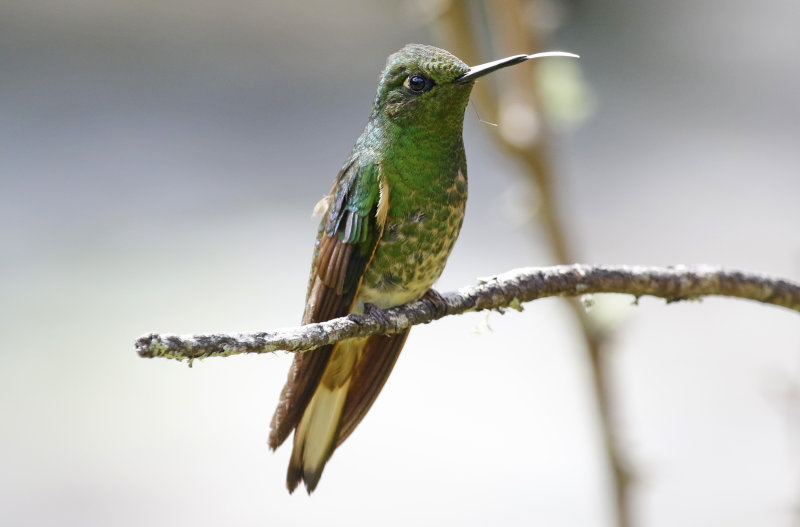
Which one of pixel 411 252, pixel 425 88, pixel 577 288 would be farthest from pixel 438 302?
pixel 425 88

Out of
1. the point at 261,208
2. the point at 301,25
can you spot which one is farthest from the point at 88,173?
the point at 301,25

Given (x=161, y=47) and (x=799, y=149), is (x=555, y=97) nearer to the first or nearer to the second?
(x=799, y=149)

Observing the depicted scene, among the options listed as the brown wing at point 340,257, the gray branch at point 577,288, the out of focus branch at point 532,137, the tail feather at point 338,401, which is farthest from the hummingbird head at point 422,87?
the out of focus branch at point 532,137

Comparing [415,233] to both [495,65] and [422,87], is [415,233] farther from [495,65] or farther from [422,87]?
[495,65]

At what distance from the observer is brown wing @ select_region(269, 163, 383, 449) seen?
1.44 m

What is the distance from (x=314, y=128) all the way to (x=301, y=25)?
98cm

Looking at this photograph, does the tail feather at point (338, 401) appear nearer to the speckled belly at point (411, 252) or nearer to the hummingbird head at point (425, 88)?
the speckled belly at point (411, 252)

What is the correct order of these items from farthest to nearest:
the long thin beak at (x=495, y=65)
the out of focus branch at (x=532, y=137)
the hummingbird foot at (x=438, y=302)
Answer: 1. the out of focus branch at (x=532, y=137)
2. the hummingbird foot at (x=438, y=302)
3. the long thin beak at (x=495, y=65)

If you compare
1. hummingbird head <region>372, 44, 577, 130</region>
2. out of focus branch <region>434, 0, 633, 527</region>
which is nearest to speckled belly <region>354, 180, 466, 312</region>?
hummingbird head <region>372, 44, 577, 130</region>

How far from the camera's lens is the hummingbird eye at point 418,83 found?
1494 millimetres

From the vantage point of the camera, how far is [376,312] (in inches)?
59.3

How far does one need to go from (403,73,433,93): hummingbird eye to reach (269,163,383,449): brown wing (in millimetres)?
147

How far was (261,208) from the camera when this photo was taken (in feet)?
19.0

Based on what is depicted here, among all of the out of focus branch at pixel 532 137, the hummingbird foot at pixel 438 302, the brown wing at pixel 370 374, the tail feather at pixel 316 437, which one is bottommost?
the tail feather at pixel 316 437
